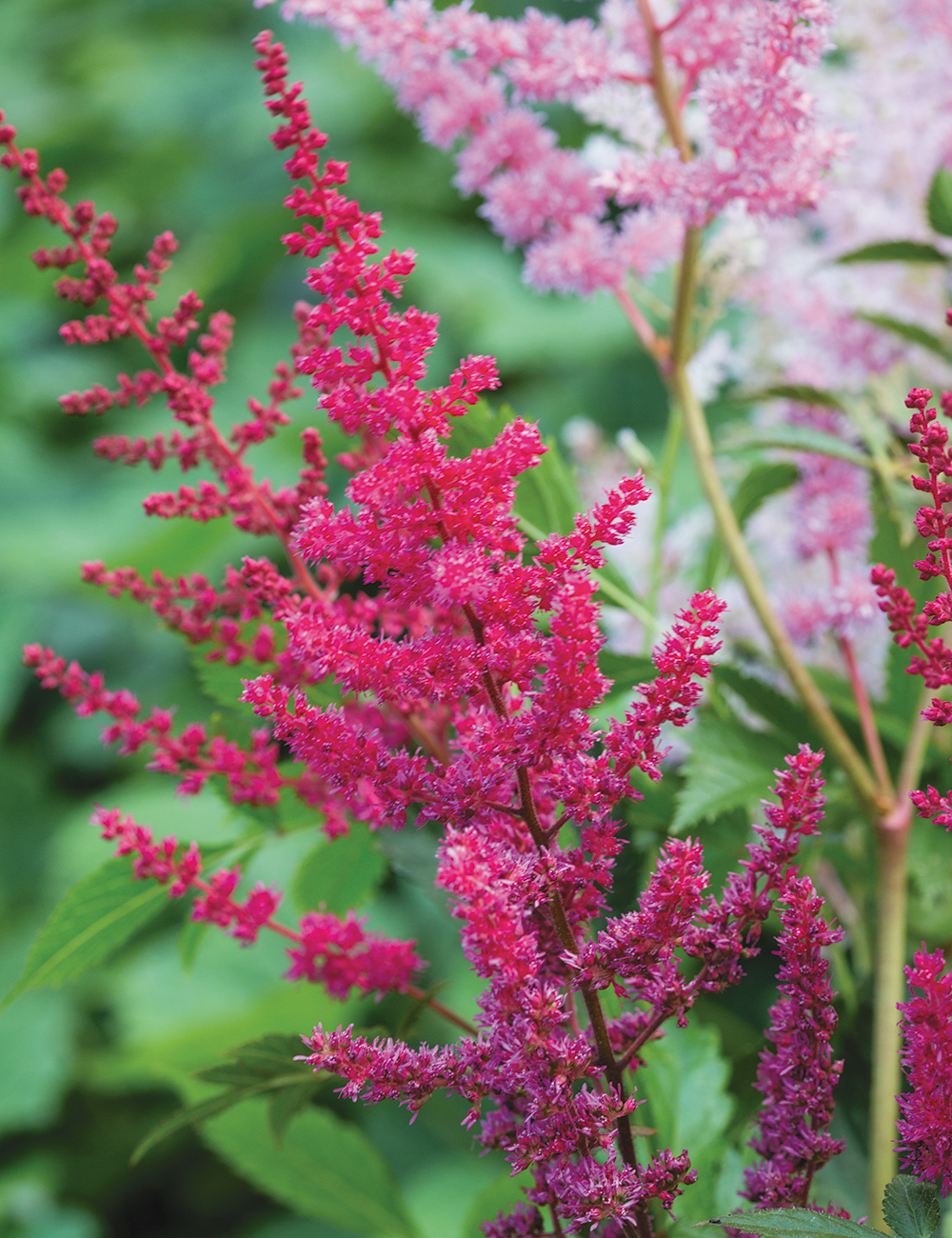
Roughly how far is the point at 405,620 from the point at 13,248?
3.57 m

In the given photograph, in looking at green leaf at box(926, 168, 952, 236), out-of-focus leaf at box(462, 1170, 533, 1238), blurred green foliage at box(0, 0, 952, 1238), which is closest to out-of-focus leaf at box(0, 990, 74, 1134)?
blurred green foliage at box(0, 0, 952, 1238)

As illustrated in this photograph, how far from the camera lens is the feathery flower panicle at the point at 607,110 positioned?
465 mm

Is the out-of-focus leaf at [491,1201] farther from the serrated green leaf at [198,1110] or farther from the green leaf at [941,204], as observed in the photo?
the green leaf at [941,204]

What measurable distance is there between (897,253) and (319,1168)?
2.00 feet

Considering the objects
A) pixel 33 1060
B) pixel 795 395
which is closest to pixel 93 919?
pixel 795 395

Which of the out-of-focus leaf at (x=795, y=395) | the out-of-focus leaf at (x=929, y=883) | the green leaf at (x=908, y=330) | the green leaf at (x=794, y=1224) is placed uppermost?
the green leaf at (x=908, y=330)

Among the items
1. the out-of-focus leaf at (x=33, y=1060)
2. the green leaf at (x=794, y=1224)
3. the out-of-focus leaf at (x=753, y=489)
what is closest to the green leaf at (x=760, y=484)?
the out-of-focus leaf at (x=753, y=489)

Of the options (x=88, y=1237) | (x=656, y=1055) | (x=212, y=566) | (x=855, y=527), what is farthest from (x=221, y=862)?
(x=212, y=566)

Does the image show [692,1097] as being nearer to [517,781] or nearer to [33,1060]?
[517,781]

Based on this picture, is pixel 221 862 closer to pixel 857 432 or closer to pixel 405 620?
pixel 405 620

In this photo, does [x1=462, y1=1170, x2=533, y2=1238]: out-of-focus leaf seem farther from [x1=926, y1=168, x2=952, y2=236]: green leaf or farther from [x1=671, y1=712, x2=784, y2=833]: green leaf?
[x1=926, y1=168, x2=952, y2=236]: green leaf

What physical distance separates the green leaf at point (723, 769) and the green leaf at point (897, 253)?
0.84 ft

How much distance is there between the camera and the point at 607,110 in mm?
579

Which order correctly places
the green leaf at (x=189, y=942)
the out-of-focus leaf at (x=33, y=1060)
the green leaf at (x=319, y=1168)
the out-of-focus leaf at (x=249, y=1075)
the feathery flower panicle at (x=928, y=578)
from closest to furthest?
the feathery flower panicle at (x=928, y=578) → the out-of-focus leaf at (x=249, y=1075) → the green leaf at (x=189, y=942) → the green leaf at (x=319, y=1168) → the out-of-focus leaf at (x=33, y=1060)
